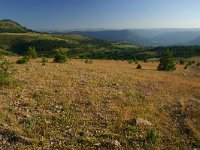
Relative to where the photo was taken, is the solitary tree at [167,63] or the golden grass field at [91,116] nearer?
the golden grass field at [91,116]

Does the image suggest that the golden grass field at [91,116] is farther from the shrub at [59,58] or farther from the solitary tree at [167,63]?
the solitary tree at [167,63]

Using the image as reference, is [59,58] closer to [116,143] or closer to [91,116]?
[91,116]

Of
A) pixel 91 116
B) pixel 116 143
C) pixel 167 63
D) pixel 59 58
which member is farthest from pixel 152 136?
pixel 167 63

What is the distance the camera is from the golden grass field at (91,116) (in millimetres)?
15766

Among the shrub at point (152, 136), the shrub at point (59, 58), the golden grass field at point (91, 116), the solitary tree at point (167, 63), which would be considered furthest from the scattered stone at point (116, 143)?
the solitary tree at point (167, 63)

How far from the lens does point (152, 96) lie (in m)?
25.9

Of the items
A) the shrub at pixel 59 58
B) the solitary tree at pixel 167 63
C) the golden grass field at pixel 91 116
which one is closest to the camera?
the golden grass field at pixel 91 116

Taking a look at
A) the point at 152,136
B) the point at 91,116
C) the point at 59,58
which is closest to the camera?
the point at 152,136

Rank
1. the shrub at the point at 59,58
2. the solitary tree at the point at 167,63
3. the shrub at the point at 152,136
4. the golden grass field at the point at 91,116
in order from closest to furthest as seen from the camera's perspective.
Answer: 1. the golden grass field at the point at 91,116
2. the shrub at the point at 152,136
3. the shrub at the point at 59,58
4. the solitary tree at the point at 167,63

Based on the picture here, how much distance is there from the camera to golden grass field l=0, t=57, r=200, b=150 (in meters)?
15.8

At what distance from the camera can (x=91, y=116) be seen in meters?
19.0

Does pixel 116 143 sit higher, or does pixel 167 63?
pixel 116 143

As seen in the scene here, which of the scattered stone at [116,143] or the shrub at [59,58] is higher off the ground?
the shrub at [59,58]

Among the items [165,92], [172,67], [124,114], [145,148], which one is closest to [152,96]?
[165,92]
